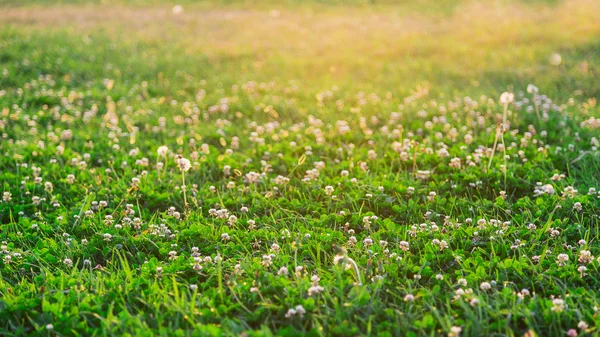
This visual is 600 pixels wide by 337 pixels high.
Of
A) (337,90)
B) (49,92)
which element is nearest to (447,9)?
(337,90)

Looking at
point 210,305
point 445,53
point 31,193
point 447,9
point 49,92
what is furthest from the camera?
point 447,9

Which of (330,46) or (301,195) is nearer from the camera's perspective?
(301,195)

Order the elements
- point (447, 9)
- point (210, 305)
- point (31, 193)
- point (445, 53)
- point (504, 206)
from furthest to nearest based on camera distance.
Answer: point (447, 9) < point (445, 53) < point (31, 193) < point (504, 206) < point (210, 305)

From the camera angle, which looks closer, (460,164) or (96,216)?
(96,216)

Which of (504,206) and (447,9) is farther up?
(447,9)

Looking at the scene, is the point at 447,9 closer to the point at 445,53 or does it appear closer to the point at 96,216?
the point at 445,53

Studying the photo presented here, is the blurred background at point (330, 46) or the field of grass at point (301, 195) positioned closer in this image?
the field of grass at point (301, 195)

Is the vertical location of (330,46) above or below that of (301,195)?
above

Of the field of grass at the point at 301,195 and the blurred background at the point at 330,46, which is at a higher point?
the blurred background at the point at 330,46
